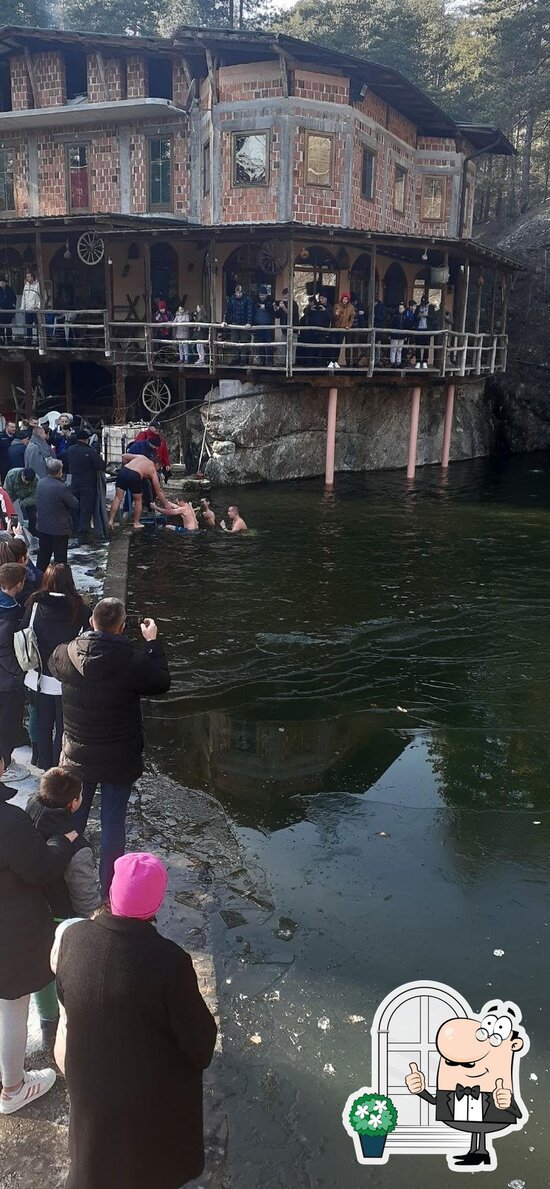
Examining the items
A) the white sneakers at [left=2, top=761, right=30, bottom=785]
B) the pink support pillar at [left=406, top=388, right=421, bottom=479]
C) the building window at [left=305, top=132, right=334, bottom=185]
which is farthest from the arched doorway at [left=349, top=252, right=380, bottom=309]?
the white sneakers at [left=2, top=761, right=30, bottom=785]

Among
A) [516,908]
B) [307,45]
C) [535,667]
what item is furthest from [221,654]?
[307,45]

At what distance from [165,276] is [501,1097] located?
26.6 metres

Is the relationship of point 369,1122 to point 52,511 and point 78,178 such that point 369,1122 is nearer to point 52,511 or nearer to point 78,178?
point 52,511

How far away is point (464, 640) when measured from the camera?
11.2 m

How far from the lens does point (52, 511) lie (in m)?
11.0

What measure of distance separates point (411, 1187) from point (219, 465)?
20.1 meters

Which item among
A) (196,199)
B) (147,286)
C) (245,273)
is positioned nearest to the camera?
(147,286)

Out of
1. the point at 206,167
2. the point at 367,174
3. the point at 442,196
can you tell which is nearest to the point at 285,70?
the point at 206,167

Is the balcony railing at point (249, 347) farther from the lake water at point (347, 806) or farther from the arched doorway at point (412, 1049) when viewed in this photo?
the arched doorway at point (412, 1049)

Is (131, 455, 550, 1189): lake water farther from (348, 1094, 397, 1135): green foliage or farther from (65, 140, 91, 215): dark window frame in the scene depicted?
(65, 140, 91, 215): dark window frame

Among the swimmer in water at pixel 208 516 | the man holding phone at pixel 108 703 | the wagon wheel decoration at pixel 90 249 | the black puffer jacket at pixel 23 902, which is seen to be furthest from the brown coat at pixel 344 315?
the black puffer jacket at pixel 23 902

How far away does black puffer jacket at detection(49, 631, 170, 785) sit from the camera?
505 centimetres

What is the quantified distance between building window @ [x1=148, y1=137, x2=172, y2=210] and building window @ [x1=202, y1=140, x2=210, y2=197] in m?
1.28

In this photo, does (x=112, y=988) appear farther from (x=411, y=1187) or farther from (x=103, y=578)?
(x=103, y=578)
